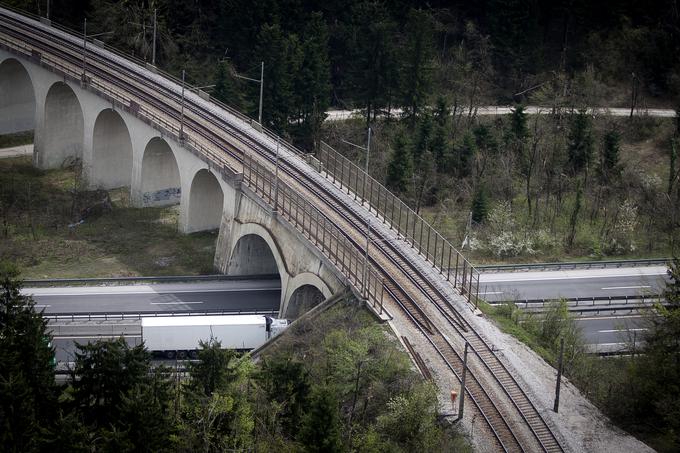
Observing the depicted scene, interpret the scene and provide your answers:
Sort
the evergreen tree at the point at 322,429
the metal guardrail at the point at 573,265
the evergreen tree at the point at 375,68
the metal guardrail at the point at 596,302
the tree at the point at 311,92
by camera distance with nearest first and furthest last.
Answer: the evergreen tree at the point at 322,429 < the metal guardrail at the point at 596,302 < the metal guardrail at the point at 573,265 < the tree at the point at 311,92 < the evergreen tree at the point at 375,68

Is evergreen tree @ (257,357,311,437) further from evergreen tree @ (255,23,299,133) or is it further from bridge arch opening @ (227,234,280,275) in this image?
evergreen tree @ (255,23,299,133)

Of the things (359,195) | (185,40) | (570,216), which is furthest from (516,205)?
(185,40)

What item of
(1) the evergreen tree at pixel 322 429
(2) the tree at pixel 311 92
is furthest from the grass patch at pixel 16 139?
(1) the evergreen tree at pixel 322 429

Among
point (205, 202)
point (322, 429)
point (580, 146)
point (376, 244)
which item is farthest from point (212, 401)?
point (580, 146)

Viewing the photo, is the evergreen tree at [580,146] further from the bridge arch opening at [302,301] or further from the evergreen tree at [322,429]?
the evergreen tree at [322,429]

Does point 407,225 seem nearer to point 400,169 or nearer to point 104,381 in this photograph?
point 400,169

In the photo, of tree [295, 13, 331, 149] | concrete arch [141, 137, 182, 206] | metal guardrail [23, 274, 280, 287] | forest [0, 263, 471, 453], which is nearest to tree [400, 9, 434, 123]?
tree [295, 13, 331, 149]
